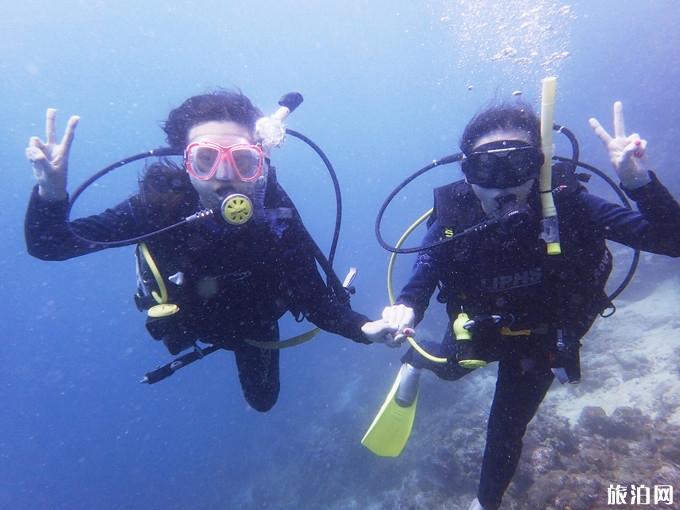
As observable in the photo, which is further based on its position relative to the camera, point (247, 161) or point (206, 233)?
point (206, 233)

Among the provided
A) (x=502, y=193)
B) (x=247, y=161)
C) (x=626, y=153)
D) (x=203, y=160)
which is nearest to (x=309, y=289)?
(x=247, y=161)

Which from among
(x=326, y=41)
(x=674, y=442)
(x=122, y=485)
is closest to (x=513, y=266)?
(x=674, y=442)

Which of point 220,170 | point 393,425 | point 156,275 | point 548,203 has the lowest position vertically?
point 393,425

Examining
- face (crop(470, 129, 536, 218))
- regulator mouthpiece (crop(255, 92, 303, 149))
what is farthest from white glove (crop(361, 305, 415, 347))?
regulator mouthpiece (crop(255, 92, 303, 149))

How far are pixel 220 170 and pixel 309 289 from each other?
56.8 inches

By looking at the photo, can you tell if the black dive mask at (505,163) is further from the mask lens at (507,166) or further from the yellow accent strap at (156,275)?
the yellow accent strap at (156,275)

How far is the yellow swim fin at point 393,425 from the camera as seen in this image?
5.29 meters

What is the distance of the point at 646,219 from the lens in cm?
321

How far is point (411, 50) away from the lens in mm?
116625

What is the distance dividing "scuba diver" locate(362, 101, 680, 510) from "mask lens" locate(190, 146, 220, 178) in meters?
1.90

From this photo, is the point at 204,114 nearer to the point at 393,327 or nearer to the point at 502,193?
the point at 393,327

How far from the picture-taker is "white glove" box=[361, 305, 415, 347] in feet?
11.0

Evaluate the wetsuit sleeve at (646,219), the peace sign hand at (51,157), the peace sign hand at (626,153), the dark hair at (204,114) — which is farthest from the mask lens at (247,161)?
the wetsuit sleeve at (646,219)

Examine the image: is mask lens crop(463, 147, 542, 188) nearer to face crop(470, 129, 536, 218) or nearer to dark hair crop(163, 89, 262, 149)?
face crop(470, 129, 536, 218)
